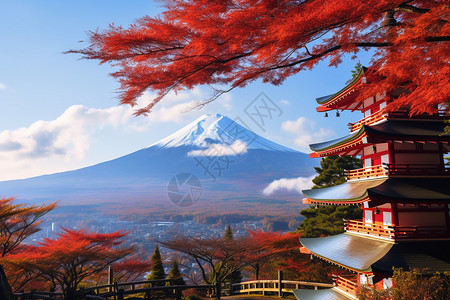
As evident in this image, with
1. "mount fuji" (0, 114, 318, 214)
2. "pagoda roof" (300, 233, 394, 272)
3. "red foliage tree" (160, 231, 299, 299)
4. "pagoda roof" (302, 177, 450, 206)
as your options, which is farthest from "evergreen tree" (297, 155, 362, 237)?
"mount fuji" (0, 114, 318, 214)

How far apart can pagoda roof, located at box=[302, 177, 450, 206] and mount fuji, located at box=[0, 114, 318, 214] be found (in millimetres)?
98276

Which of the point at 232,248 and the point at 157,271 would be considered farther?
the point at 157,271

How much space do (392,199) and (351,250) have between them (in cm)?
220

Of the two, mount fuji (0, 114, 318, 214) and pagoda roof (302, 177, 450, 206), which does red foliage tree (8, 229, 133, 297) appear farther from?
mount fuji (0, 114, 318, 214)

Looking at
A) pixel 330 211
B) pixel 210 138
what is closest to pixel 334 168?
pixel 330 211

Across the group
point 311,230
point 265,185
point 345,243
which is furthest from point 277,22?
point 265,185

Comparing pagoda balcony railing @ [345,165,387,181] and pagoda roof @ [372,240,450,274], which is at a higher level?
→ pagoda balcony railing @ [345,165,387,181]

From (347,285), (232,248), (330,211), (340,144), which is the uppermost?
(340,144)

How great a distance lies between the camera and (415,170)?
31.4 feet

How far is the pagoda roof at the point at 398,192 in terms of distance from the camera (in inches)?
329

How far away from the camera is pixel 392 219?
9281 mm

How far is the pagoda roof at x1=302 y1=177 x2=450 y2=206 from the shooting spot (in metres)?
8.36

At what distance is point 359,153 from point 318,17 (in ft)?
30.6

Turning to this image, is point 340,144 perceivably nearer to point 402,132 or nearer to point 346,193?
point 346,193
